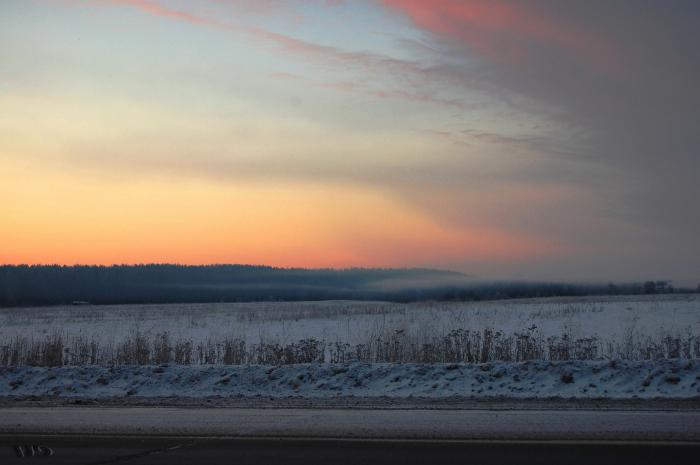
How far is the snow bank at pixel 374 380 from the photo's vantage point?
1508cm

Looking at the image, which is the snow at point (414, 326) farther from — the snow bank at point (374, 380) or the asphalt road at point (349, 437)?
the asphalt road at point (349, 437)

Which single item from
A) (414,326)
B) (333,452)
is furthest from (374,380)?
(414,326)

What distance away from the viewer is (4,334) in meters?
40.9

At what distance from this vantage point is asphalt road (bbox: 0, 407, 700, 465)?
8742mm

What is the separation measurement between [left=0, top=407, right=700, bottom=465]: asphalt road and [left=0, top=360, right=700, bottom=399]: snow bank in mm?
2753

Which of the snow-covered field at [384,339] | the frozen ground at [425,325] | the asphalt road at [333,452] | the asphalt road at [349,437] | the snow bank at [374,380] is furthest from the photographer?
the frozen ground at [425,325]

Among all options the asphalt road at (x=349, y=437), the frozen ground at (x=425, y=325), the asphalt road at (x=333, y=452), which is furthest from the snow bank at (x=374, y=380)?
the frozen ground at (x=425, y=325)

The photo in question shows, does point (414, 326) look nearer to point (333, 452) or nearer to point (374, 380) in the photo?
point (374, 380)

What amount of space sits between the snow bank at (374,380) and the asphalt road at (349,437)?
2753mm

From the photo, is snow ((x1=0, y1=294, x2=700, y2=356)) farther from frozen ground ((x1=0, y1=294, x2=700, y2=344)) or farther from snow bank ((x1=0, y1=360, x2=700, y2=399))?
snow bank ((x1=0, y1=360, x2=700, y2=399))

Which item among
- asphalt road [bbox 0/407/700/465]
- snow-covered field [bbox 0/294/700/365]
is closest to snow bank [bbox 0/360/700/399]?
snow-covered field [bbox 0/294/700/365]

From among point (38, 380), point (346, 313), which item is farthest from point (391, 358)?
point (346, 313)

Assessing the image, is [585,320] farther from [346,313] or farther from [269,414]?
[269,414]

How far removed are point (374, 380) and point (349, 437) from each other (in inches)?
255
